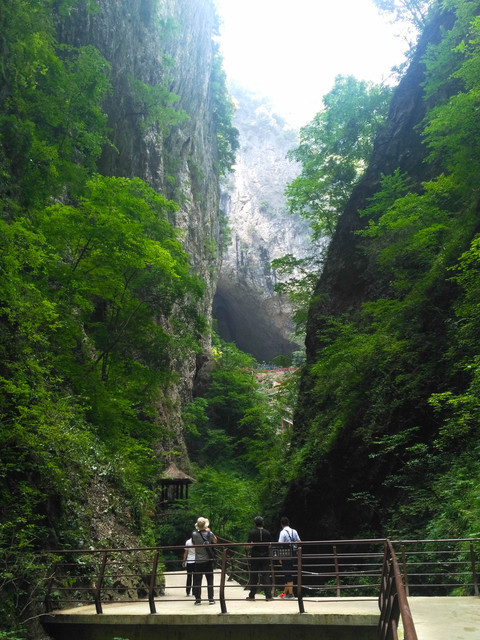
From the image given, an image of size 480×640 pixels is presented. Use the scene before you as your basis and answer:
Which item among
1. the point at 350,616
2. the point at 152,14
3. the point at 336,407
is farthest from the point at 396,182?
the point at 152,14

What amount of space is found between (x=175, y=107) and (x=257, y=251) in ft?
77.7

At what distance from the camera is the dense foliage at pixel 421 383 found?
892cm

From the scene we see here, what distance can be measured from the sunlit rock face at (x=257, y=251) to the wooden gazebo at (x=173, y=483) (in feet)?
85.4

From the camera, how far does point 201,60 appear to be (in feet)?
110

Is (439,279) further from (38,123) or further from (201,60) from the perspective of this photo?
(201,60)

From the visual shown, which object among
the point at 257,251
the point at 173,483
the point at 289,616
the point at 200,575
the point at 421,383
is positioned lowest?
the point at 289,616

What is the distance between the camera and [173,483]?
23.9 metres

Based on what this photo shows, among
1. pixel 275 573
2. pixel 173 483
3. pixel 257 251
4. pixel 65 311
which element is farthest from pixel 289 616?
pixel 257 251

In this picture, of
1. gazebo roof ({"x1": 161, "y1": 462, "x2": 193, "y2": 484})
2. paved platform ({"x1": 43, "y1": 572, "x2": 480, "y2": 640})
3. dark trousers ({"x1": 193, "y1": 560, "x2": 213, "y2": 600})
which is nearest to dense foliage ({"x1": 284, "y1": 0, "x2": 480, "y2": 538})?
paved platform ({"x1": 43, "y1": 572, "x2": 480, "y2": 640})

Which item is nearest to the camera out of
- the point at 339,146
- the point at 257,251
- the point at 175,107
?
the point at 339,146

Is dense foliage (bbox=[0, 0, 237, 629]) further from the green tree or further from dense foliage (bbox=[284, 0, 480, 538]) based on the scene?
the green tree

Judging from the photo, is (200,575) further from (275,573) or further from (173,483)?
(173,483)

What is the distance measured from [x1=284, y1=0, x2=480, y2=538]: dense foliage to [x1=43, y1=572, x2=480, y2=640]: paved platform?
2078 millimetres

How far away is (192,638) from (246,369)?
33055 mm
